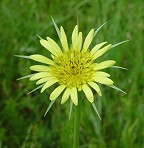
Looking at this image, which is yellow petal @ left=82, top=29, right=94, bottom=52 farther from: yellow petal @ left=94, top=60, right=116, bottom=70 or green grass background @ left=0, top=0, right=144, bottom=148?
green grass background @ left=0, top=0, right=144, bottom=148

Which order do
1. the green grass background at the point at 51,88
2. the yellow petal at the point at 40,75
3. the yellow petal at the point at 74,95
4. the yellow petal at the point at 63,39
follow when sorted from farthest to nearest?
1. the green grass background at the point at 51,88
2. the yellow petal at the point at 63,39
3. the yellow petal at the point at 40,75
4. the yellow petal at the point at 74,95

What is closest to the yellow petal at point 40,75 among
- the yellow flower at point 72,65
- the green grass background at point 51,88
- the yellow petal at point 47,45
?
the yellow flower at point 72,65

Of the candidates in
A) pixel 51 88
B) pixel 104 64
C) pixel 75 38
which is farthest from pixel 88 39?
pixel 51 88

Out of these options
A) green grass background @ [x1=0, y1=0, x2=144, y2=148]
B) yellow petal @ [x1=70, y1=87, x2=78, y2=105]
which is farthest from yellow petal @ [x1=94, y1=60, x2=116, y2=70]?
green grass background @ [x1=0, y1=0, x2=144, y2=148]

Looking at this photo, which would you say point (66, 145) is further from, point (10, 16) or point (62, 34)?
point (10, 16)

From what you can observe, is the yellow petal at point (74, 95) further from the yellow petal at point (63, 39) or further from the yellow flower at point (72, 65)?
the yellow petal at point (63, 39)

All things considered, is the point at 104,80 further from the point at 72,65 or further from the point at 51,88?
the point at 51,88
